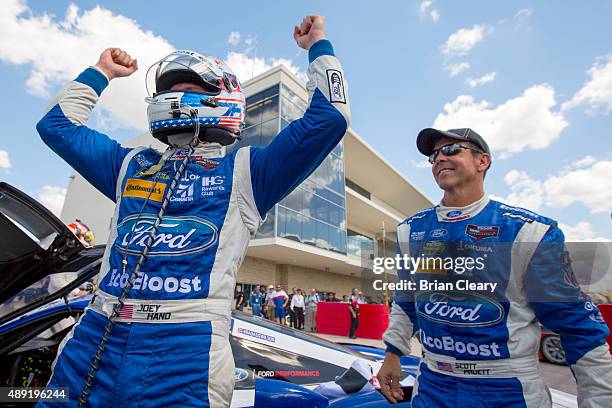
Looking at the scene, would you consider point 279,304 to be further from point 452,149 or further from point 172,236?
point 172,236

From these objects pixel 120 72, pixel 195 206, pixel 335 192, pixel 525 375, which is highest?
pixel 335 192

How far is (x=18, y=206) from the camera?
195 centimetres

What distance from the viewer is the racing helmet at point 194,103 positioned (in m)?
1.57

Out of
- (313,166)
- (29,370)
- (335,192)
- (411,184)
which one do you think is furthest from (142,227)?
(411,184)

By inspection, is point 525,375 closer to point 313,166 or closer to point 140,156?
point 313,166

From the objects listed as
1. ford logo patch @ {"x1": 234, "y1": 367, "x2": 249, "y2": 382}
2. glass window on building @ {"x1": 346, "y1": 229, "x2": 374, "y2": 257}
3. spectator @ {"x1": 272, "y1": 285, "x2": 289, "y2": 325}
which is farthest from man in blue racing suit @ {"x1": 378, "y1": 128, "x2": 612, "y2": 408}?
glass window on building @ {"x1": 346, "y1": 229, "x2": 374, "y2": 257}

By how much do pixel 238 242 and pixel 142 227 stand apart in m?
0.36

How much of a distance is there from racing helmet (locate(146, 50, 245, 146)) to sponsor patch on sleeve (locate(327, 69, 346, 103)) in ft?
1.65

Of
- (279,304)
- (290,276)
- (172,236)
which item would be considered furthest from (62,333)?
(290,276)

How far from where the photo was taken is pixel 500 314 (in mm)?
1559

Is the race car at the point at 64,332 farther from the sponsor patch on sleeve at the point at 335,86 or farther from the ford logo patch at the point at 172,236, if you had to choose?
the sponsor patch on sleeve at the point at 335,86

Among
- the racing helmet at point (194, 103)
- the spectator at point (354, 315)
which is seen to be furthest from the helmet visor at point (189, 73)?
the spectator at point (354, 315)

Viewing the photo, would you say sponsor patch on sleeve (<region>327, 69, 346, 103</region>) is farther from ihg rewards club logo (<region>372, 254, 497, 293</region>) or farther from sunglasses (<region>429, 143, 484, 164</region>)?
ihg rewards club logo (<region>372, 254, 497, 293</region>)

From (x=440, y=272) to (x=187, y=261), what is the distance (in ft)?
4.01
